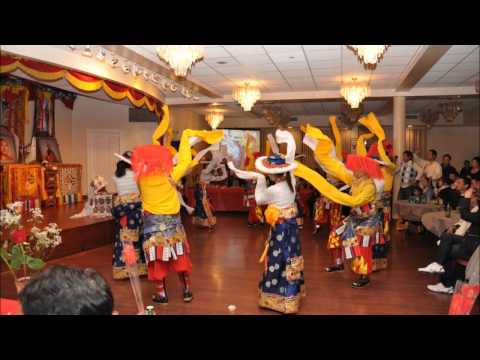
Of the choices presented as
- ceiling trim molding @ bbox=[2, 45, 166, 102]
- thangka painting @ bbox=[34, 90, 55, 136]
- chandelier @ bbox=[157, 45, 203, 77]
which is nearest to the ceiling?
chandelier @ bbox=[157, 45, 203, 77]

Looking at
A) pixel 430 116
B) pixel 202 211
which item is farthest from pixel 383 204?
pixel 430 116

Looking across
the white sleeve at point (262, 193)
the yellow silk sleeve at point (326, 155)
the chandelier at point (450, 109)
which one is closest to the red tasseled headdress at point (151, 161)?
the white sleeve at point (262, 193)

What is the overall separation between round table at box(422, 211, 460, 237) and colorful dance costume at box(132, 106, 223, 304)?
2.93m

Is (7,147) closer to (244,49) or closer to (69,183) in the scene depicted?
(69,183)

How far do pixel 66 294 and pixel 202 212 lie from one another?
685 centimetres

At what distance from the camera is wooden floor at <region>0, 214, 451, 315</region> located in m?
3.74

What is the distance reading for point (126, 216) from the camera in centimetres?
464

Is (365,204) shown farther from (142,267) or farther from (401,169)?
(401,169)

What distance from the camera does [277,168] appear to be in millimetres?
3426

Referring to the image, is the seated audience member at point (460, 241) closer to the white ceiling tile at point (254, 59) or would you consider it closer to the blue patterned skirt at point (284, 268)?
the blue patterned skirt at point (284, 268)

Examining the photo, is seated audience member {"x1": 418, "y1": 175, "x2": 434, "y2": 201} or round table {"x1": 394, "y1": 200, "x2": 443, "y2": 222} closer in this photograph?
round table {"x1": 394, "y1": 200, "x2": 443, "y2": 222}

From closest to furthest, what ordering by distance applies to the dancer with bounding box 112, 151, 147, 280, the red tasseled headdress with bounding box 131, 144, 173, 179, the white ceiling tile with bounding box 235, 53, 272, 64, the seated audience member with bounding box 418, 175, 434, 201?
the red tasseled headdress with bounding box 131, 144, 173, 179
the dancer with bounding box 112, 151, 147, 280
the white ceiling tile with bounding box 235, 53, 272, 64
the seated audience member with bounding box 418, 175, 434, 201

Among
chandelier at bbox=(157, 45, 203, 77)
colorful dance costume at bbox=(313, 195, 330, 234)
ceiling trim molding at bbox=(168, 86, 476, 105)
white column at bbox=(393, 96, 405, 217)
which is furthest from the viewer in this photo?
white column at bbox=(393, 96, 405, 217)

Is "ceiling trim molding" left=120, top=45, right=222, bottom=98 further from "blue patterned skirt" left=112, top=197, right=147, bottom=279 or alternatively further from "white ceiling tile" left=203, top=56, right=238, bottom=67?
"blue patterned skirt" left=112, top=197, right=147, bottom=279
